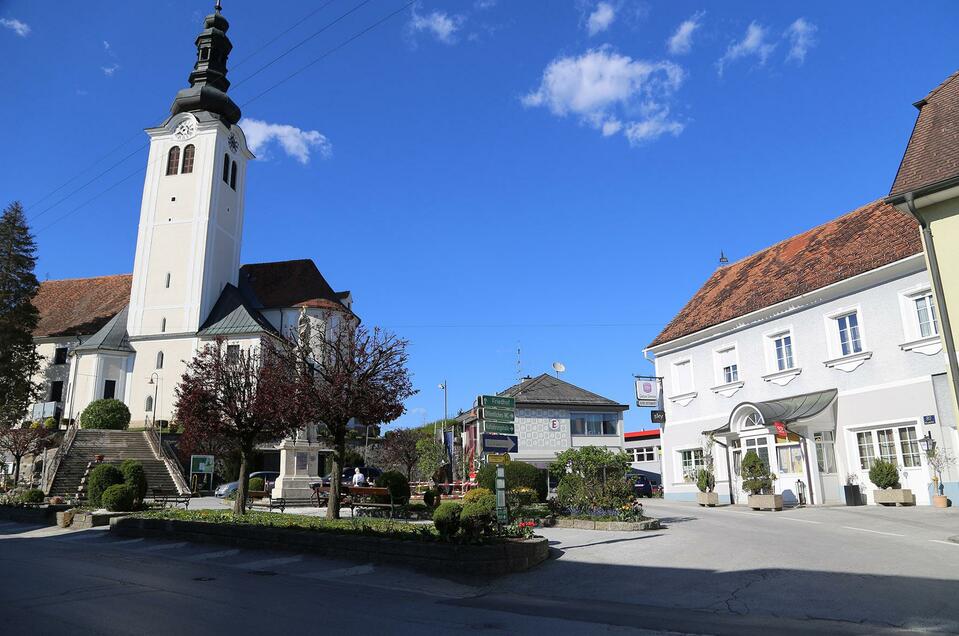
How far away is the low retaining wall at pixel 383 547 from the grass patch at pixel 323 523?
0.98ft

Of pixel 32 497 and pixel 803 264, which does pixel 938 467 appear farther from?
pixel 32 497

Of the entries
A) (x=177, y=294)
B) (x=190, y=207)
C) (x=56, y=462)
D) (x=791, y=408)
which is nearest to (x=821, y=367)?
(x=791, y=408)

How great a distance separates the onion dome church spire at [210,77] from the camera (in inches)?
2071

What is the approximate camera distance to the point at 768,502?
68.8ft

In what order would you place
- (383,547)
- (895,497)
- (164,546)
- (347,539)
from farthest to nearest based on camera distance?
(895,497), (164,546), (347,539), (383,547)

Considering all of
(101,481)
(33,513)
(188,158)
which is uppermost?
(188,158)

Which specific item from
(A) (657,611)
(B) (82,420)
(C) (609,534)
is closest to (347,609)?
(A) (657,611)

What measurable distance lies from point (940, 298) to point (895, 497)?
850 cm

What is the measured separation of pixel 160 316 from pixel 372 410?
128 ft

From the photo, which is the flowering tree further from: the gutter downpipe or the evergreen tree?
the evergreen tree

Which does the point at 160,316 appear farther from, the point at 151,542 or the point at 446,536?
the point at 446,536

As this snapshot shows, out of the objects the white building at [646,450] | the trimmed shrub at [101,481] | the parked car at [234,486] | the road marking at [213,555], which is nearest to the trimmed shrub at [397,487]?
the road marking at [213,555]

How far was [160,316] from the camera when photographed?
50688 mm

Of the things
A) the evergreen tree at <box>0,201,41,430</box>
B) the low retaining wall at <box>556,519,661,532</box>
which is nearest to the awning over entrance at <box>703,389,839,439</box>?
the low retaining wall at <box>556,519,661,532</box>
